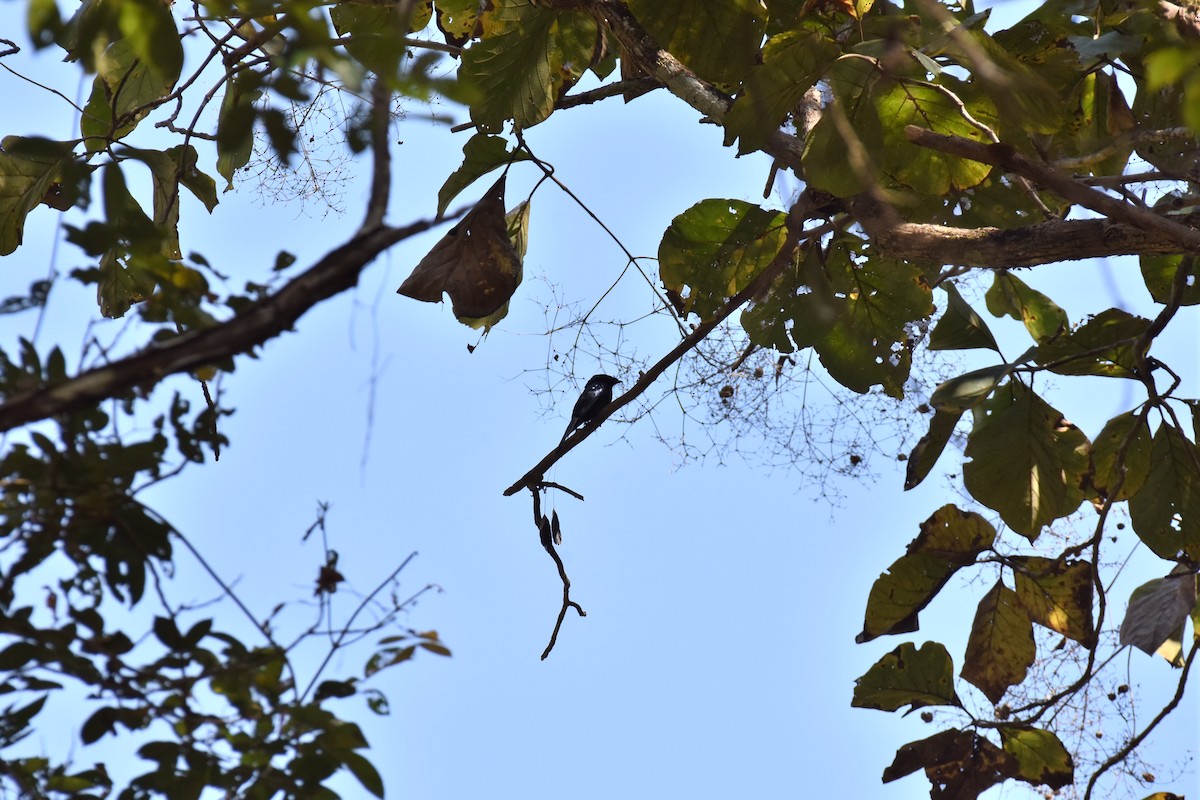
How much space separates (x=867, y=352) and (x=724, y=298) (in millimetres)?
376

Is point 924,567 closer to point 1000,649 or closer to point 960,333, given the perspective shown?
point 1000,649

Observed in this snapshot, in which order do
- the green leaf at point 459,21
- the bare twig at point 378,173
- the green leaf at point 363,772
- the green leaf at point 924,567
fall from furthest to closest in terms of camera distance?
the green leaf at point 459,21 < the green leaf at point 924,567 < the green leaf at point 363,772 < the bare twig at point 378,173

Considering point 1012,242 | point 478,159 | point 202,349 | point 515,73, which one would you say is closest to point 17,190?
point 478,159

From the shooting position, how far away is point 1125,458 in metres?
2.78

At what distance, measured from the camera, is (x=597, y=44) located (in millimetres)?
2742

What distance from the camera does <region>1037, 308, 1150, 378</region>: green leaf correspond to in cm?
266

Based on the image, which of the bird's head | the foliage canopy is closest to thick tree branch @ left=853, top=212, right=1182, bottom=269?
the foliage canopy

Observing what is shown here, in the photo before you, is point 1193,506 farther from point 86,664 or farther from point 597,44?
point 86,664

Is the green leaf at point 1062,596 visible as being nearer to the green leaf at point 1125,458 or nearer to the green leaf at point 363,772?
the green leaf at point 1125,458

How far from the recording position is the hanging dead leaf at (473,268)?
2.46 metres

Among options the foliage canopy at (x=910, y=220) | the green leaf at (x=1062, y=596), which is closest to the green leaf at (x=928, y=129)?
the foliage canopy at (x=910, y=220)

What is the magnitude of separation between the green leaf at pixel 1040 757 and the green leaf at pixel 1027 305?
1.22 m

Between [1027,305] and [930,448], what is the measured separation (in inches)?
39.4

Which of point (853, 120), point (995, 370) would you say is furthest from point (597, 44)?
point (995, 370)
